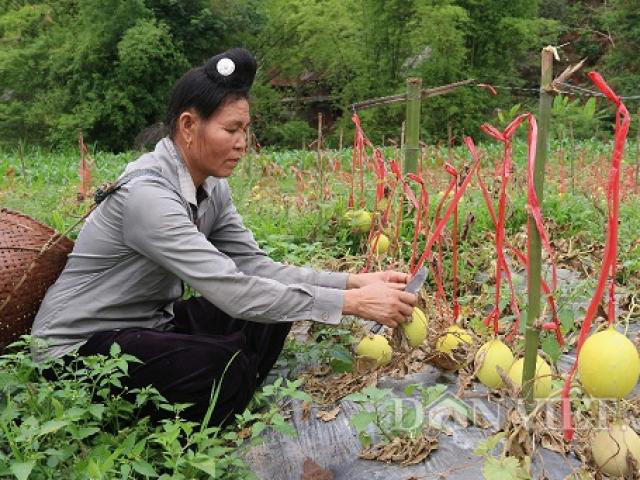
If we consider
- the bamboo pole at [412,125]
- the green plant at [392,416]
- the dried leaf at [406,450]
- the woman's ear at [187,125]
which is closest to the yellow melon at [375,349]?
the green plant at [392,416]

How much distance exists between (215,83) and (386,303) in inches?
32.5

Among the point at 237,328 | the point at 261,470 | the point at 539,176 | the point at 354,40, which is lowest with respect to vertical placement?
the point at 261,470

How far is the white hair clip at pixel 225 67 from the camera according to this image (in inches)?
84.0

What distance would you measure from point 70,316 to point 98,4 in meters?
17.5

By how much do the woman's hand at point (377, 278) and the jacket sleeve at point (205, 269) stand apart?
172 millimetres

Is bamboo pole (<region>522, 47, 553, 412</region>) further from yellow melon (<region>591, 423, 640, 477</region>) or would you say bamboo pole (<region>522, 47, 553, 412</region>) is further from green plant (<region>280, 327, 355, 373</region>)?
green plant (<region>280, 327, 355, 373</region>)

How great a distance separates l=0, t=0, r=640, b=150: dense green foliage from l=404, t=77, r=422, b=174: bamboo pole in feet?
40.1

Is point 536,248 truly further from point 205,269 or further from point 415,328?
point 205,269

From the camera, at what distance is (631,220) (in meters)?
3.90

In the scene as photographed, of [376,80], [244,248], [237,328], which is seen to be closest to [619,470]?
[237,328]

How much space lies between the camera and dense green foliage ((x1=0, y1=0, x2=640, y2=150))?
55.1ft

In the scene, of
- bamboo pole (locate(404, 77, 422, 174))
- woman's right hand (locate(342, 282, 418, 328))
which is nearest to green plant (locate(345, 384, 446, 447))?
woman's right hand (locate(342, 282, 418, 328))

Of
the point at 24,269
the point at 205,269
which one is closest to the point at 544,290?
the point at 205,269

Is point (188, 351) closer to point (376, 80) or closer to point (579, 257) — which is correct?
A: point (579, 257)
